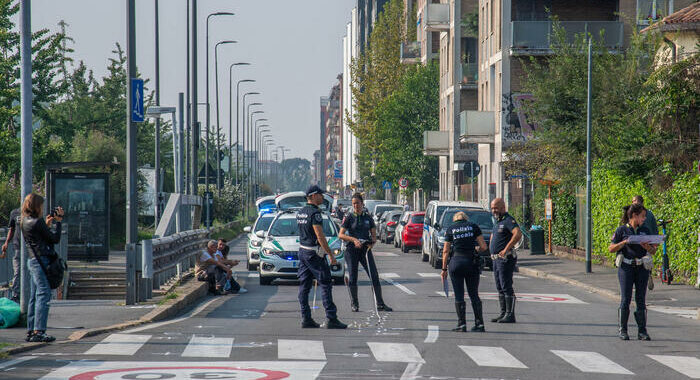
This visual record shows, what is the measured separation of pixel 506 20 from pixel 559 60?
45.0 ft

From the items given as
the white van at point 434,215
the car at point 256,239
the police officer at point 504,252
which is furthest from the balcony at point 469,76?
the police officer at point 504,252

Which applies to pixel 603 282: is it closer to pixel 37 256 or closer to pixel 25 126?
pixel 25 126

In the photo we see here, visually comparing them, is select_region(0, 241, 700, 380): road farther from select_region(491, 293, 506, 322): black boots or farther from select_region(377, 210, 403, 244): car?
select_region(377, 210, 403, 244): car

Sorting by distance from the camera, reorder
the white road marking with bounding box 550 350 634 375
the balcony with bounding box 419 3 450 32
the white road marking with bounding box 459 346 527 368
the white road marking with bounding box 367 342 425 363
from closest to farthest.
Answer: the white road marking with bounding box 550 350 634 375 → the white road marking with bounding box 459 346 527 368 → the white road marking with bounding box 367 342 425 363 → the balcony with bounding box 419 3 450 32

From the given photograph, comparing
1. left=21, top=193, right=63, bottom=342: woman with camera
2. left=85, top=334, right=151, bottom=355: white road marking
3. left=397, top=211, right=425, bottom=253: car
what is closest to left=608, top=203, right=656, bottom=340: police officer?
left=85, top=334, right=151, bottom=355: white road marking

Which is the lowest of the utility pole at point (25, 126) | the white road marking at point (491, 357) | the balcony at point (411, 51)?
the white road marking at point (491, 357)

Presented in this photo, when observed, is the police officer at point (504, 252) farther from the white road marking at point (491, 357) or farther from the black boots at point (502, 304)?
the white road marking at point (491, 357)

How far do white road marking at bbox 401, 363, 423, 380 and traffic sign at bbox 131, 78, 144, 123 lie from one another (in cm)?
951

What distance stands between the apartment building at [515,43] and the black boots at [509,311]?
90.5ft

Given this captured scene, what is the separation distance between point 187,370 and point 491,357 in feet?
10.6

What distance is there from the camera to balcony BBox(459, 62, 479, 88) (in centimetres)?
6091

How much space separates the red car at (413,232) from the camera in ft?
140

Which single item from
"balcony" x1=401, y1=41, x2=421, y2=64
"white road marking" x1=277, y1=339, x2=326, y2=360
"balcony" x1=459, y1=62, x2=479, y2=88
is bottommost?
"white road marking" x1=277, y1=339, x2=326, y2=360

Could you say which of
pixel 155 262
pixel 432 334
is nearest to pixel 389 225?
pixel 155 262
